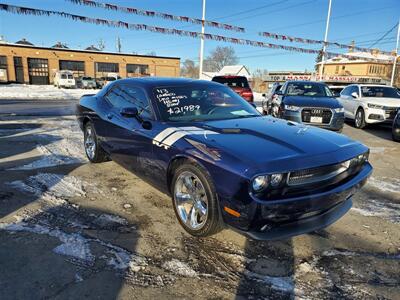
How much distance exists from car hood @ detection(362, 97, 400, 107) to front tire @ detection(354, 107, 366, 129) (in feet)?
1.36

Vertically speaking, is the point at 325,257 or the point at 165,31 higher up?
the point at 165,31

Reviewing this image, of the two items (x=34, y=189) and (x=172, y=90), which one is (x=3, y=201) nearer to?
(x=34, y=189)

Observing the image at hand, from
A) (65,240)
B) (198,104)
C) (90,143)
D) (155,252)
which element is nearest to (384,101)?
(198,104)

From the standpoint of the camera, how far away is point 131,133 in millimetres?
4027

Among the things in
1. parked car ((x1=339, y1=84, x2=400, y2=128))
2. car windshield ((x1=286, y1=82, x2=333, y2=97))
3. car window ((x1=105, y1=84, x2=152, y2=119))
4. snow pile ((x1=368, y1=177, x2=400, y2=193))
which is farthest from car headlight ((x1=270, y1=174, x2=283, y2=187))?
parked car ((x1=339, y1=84, x2=400, y2=128))

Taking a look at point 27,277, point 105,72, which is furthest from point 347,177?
point 105,72

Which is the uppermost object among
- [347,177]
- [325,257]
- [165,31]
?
[165,31]

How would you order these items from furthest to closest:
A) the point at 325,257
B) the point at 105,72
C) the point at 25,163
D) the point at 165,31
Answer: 1. the point at 105,72
2. the point at 165,31
3. the point at 25,163
4. the point at 325,257

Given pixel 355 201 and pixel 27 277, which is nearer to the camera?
pixel 27 277

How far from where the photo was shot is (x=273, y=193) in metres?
2.59

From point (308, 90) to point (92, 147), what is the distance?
22.4 feet

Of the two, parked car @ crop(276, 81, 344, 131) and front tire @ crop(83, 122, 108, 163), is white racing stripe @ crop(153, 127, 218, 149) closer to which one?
front tire @ crop(83, 122, 108, 163)

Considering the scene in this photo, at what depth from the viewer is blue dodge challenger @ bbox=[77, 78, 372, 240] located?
2.59 m

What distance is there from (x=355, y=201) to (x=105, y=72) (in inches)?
2149
